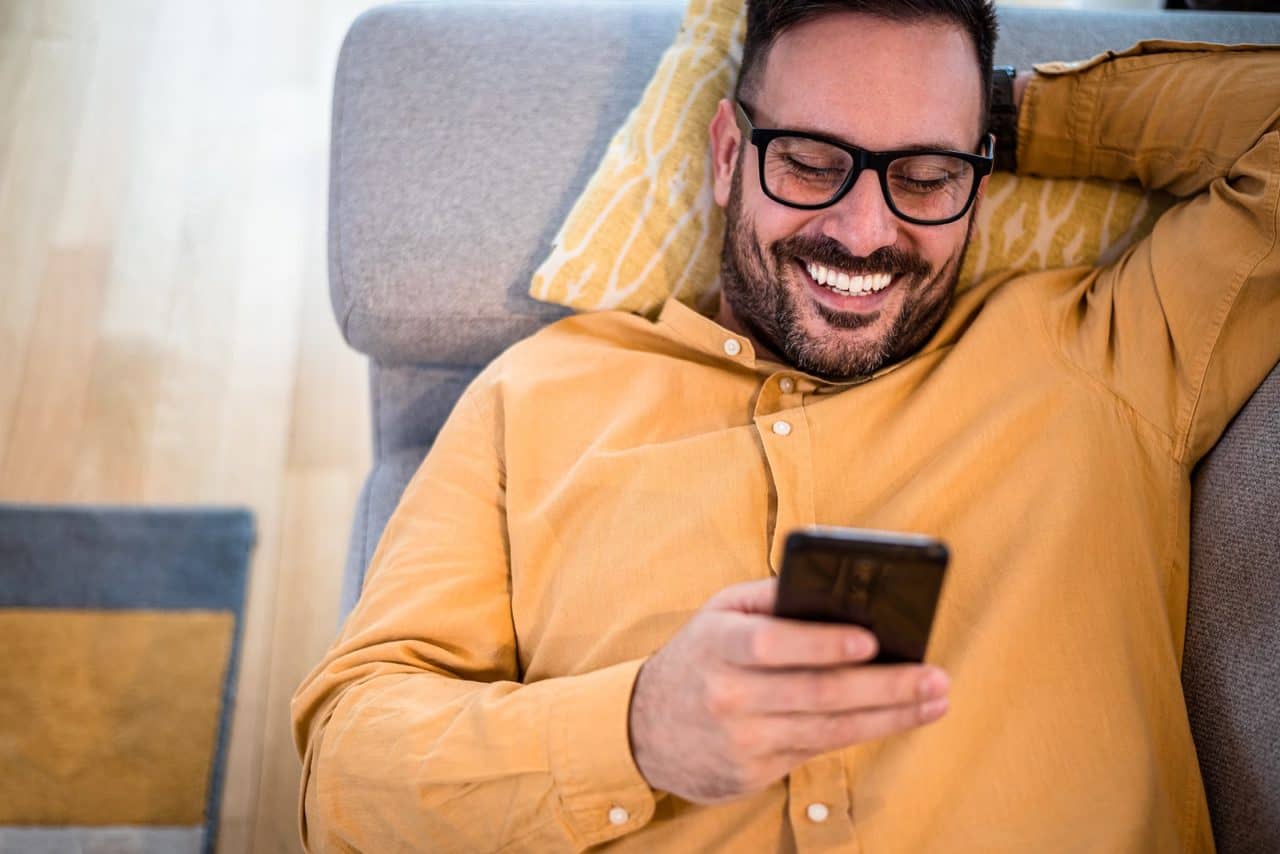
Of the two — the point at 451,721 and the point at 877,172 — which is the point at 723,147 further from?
the point at 451,721

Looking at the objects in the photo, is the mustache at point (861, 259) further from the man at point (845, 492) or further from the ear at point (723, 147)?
the ear at point (723, 147)

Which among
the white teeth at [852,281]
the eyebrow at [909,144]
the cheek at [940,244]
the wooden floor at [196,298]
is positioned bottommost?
the wooden floor at [196,298]

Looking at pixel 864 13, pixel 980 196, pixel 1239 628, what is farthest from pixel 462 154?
pixel 1239 628

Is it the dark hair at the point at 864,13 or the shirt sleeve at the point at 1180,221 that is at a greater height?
the dark hair at the point at 864,13

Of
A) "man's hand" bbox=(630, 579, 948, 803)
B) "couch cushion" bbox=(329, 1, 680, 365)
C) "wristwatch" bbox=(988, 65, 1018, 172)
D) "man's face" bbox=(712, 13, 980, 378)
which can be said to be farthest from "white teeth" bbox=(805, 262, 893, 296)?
"man's hand" bbox=(630, 579, 948, 803)

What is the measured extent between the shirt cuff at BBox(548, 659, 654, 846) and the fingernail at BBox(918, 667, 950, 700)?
0.28 m

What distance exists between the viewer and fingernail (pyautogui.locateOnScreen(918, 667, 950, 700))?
2.92 ft

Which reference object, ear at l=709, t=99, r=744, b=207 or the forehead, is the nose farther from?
ear at l=709, t=99, r=744, b=207

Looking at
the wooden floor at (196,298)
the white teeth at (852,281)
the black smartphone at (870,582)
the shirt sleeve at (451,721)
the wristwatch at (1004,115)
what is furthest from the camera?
the wooden floor at (196,298)

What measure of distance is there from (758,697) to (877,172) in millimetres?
654

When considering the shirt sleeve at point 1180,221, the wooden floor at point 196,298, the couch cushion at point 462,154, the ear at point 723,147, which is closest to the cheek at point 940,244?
the shirt sleeve at point 1180,221

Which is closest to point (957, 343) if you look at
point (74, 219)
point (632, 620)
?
point (632, 620)

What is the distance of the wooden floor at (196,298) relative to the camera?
2.13 meters

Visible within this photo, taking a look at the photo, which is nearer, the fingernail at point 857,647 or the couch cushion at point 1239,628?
the fingernail at point 857,647
